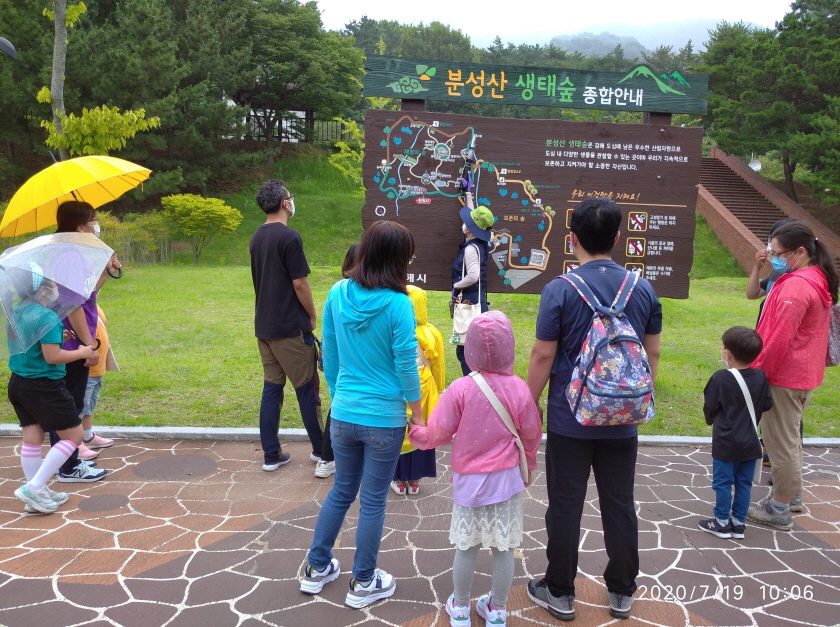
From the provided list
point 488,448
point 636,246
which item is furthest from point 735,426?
point 636,246

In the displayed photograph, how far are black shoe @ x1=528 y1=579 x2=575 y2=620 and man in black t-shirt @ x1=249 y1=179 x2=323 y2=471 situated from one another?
6.74 feet

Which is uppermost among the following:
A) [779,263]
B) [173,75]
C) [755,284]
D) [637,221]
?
[173,75]

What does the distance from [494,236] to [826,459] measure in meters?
3.24

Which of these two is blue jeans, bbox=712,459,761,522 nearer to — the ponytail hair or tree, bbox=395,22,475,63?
the ponytail hair

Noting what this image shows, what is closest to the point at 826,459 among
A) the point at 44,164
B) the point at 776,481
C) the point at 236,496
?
the point at 776,481

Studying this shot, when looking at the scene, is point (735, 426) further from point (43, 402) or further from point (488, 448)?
point (43, 402)

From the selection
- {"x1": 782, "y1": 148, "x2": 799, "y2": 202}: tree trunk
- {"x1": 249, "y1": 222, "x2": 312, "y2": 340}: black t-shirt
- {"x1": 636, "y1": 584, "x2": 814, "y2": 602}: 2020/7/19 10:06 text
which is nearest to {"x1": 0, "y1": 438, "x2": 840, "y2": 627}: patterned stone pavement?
{"x1": 636, "y1": 584, "x2": 814, "y2": 602}: 2020/7/19 10:06 text

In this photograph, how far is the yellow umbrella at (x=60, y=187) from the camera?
3.99 meters

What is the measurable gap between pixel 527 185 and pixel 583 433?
333 centimetres

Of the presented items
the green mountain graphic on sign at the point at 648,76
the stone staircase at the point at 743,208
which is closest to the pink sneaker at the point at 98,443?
the green mountain graphic on sign at the point at 648,76

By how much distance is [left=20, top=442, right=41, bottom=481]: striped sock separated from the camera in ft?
12.9

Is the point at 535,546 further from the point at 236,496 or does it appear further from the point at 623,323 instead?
the point at 236,496

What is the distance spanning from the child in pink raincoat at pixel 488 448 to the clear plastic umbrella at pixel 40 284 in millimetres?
2403

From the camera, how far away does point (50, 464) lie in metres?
3.86
